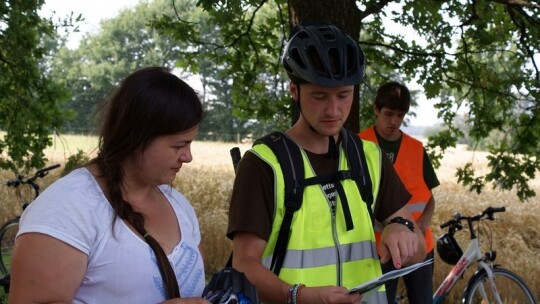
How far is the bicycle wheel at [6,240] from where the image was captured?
869 cm

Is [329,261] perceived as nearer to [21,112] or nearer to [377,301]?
[377,301]

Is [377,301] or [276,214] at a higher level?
[276,214]

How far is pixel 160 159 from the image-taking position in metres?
1.96

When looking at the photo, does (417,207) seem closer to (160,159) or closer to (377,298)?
(377,298)

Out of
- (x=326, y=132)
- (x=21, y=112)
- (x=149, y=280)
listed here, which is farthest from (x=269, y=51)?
(x=149, y=280)

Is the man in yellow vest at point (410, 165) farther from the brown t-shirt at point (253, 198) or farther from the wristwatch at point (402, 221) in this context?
the brown t-shirt at point (253, 198)

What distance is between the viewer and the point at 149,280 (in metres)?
1.87

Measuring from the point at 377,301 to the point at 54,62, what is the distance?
8158 centimetres

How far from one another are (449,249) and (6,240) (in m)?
6.02

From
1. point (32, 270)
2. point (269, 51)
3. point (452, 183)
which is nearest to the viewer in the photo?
point (32, 270)

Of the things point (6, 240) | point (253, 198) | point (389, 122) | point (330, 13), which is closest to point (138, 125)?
point (253, 198)

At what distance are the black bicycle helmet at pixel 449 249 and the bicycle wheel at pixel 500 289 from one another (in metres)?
0.27

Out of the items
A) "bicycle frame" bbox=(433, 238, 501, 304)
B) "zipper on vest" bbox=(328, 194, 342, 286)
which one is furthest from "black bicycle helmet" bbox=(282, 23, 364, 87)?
"bicycle frame" bbox=(433, 238, 501, 304)

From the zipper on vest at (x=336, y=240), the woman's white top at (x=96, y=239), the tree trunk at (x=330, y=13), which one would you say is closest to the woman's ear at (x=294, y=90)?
the zipper on vest at (x=336, y=240)
